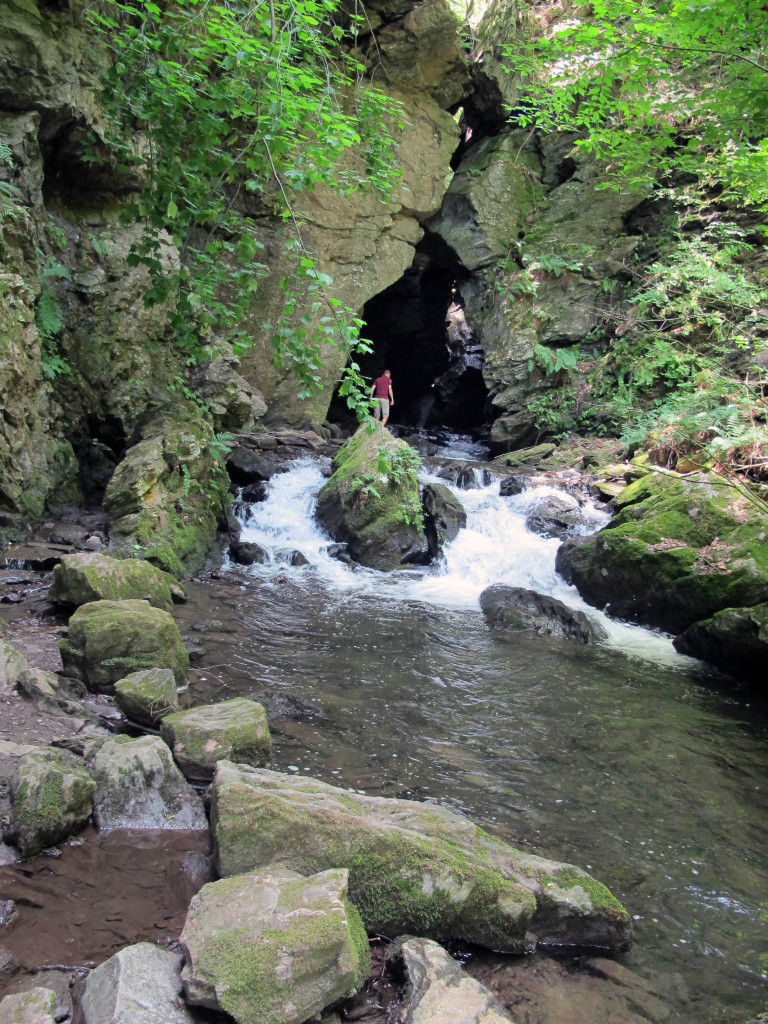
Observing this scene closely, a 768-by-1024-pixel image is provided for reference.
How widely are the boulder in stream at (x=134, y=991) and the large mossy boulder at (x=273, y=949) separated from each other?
6 cm

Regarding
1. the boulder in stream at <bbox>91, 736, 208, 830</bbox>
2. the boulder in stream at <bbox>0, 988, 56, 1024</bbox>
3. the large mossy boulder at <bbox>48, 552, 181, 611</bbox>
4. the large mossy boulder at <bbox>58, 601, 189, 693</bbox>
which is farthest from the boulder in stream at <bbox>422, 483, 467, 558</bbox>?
the boulder in stream at <bbox>0, 988, 56, 1024</bbox>

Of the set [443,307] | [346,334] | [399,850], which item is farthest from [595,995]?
[443,307]

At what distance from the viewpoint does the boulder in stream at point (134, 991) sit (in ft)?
6.79

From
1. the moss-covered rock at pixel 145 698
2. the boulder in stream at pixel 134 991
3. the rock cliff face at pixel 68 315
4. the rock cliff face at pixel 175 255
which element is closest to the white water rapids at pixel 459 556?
the rock cliff face at pixel 175 255

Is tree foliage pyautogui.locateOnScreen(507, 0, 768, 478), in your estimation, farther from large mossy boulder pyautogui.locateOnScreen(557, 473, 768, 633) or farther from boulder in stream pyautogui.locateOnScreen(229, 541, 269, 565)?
boulder in stream pyautogui.locateOnScreen(229, 541, 269, 565)

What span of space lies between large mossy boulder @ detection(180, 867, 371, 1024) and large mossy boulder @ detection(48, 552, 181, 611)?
3.90 meters

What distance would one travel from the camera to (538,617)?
8.30 m

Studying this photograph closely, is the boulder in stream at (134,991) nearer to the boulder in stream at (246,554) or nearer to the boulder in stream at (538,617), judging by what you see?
the boulder in stream at (538,617)

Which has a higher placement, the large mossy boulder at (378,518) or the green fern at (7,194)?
the green fern at (7,194)

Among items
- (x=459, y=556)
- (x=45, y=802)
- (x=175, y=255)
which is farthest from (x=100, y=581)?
(x=175, y=255)

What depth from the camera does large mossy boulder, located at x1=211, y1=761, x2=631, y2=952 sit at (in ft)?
9.48

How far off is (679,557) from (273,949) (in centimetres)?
723

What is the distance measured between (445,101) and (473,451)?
33.3 feet

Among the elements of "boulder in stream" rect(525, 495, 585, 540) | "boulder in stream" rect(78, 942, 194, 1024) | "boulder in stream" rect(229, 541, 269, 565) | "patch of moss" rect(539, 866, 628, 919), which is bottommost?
"boulder in stream" rect(229, 541, 269, 565)
